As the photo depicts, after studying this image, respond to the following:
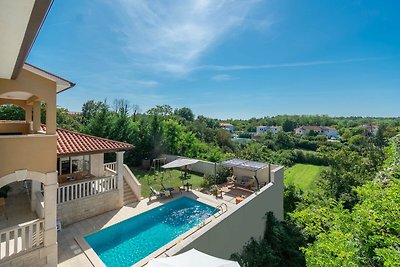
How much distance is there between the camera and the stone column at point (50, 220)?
807cm

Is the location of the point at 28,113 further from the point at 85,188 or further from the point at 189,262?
the point at 189,262

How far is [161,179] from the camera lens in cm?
2036

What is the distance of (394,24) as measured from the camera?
71.8 feet

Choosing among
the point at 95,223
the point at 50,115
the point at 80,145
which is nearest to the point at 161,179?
the point at 95,223

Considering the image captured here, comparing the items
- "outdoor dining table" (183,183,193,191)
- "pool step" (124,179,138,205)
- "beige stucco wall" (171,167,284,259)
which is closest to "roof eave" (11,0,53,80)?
"beige stucco wall" (171,167,284,259)

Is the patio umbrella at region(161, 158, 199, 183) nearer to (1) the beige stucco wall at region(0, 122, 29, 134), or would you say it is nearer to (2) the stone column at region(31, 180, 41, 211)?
(2) the stone column at region(31, 180, 41, 211)

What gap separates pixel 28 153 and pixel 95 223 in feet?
19.8

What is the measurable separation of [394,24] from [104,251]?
3141 centimetres

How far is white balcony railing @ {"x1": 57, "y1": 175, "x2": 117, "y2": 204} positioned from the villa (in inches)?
2.1

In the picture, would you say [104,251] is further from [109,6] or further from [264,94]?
[264,94]

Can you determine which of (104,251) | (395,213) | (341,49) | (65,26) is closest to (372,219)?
(395,213)

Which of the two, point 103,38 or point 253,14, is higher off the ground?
point 253,14

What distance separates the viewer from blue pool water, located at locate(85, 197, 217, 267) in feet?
32.4

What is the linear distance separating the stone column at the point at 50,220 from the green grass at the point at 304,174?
37568mm
